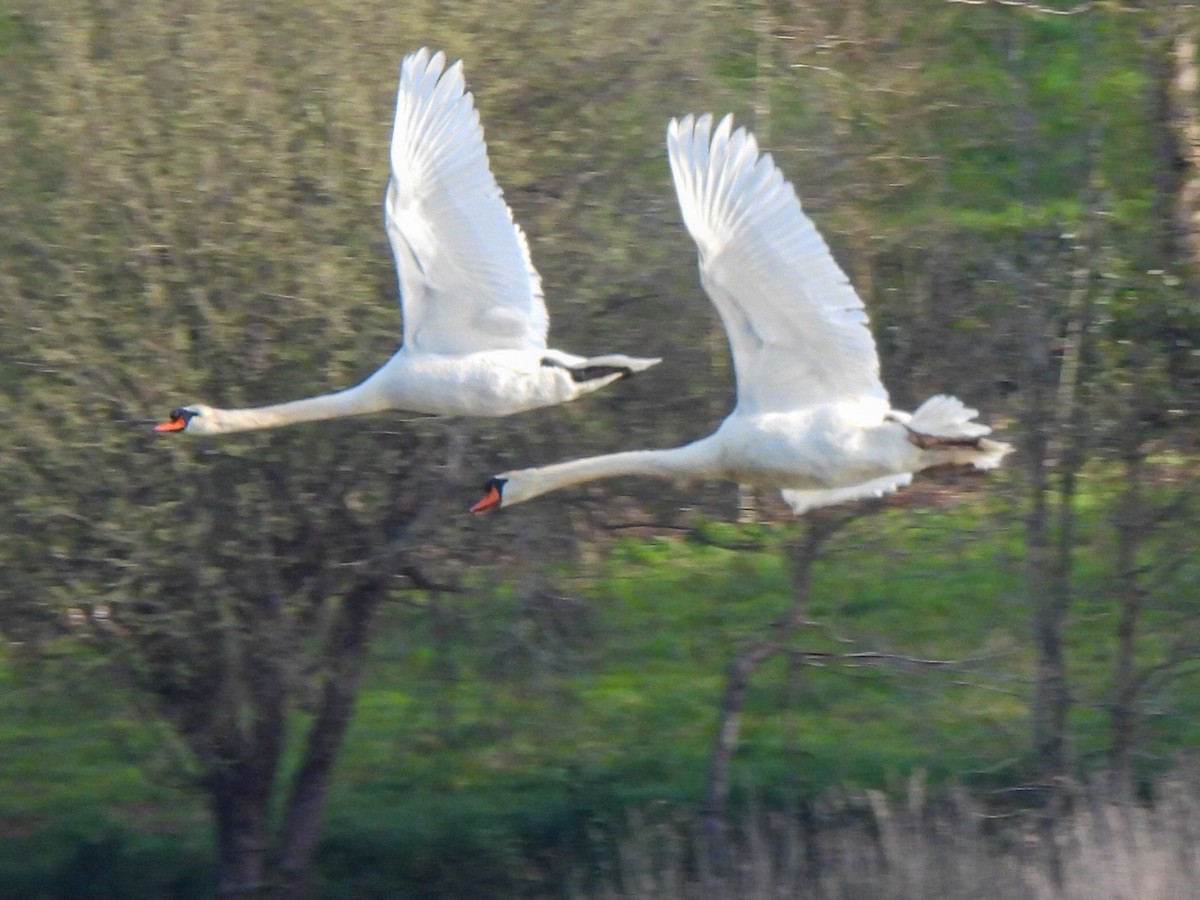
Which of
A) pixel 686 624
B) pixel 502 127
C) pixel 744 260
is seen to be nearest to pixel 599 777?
pixel 686 624

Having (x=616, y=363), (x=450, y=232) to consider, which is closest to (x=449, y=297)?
(x=450, y=232)

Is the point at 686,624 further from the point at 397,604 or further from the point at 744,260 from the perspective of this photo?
the point at 744,260

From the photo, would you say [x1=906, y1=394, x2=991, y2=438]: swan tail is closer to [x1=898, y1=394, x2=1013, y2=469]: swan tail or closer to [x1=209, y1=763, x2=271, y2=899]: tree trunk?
[x1=898, y1=394, x2=1013, y2=469]: swan tail

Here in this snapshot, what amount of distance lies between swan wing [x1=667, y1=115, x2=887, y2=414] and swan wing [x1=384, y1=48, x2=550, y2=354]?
Answer: 108 cm

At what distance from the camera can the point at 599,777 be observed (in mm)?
10070

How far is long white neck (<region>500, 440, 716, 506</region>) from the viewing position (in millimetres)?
6723

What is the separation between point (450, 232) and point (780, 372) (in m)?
1.44

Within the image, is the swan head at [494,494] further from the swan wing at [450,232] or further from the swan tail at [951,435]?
the swan tail at [951,435]

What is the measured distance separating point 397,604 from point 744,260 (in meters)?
3.12

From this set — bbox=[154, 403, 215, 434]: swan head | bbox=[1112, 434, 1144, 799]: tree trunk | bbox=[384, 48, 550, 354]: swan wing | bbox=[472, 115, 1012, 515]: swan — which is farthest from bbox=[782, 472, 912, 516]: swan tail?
bbox=[154, 403, 215, 434]: swan head

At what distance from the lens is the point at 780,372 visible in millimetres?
6605

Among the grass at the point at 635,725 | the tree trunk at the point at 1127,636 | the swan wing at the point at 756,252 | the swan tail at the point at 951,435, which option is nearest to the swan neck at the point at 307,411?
the swan wing at the point at 756,252

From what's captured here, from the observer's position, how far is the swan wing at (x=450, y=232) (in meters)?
7.03

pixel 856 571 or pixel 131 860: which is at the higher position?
pixel 856 571
